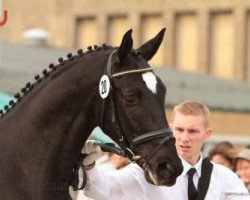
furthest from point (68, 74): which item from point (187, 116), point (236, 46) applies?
point (236, 46)

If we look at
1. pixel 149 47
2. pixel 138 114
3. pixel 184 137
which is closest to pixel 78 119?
pixel 138 114

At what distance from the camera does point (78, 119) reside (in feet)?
19.4

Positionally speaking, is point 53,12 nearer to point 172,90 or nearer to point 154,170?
point 172,90

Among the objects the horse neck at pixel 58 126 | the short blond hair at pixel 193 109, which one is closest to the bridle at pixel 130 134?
the horse neck at pixel 58 126

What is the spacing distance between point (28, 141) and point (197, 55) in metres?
45.4

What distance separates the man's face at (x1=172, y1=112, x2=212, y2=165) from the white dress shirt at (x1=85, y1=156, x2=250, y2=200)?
0.19 ft

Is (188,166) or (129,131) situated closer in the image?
(129,131)

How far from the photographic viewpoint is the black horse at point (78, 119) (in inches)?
226

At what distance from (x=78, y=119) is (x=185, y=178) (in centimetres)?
101

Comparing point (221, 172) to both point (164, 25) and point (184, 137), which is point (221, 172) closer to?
point (184, 137)

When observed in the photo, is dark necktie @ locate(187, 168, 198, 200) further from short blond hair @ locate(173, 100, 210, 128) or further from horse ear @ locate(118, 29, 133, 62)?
horse ear @ locate(118, 29, 133, 62)

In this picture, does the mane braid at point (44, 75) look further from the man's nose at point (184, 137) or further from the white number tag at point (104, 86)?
the man's nose at point (184, 137)

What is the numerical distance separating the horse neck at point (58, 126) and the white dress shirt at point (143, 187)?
1.21ft

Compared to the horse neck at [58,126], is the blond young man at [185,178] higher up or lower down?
lower down
